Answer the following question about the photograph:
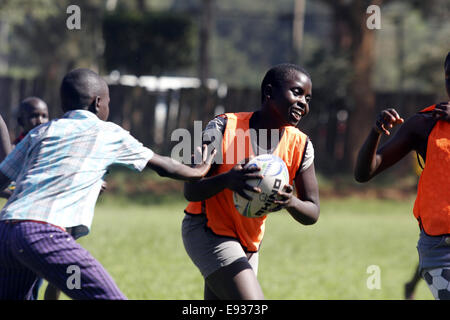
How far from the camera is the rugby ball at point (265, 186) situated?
4438mm

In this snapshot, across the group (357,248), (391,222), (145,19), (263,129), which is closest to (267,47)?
(145,19)

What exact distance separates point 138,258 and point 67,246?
21.4 ft

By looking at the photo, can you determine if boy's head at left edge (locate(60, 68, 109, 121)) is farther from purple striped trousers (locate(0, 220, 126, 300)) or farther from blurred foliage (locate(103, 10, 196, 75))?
blurred foliage (locate(103, 10, 196, 75))

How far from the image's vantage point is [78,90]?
4547 millimetres

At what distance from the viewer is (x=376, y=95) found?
2230 cm

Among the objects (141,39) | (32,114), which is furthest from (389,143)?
(141,39)

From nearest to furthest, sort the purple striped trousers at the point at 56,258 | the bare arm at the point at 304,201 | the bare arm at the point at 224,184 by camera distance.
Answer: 1. the purple striped trousers at the point at 56,258
2. the bare arm at the point at 224,184
3. the bare arm at the point at 304,201

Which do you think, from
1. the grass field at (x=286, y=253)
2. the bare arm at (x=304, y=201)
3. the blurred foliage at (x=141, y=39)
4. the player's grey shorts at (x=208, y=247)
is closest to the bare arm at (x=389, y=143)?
the bare arm at (x=304, y=201)

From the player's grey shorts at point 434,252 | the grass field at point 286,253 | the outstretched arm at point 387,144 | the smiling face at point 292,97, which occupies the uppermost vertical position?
the smiling face at point 292,97

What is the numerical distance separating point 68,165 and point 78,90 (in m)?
0.60

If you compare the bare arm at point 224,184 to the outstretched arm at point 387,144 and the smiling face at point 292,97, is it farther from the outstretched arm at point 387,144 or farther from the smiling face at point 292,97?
the outstretched arm at point 387,144

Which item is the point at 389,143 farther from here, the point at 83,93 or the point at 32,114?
the point at 32,114

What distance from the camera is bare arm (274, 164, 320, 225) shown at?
14.8ft
